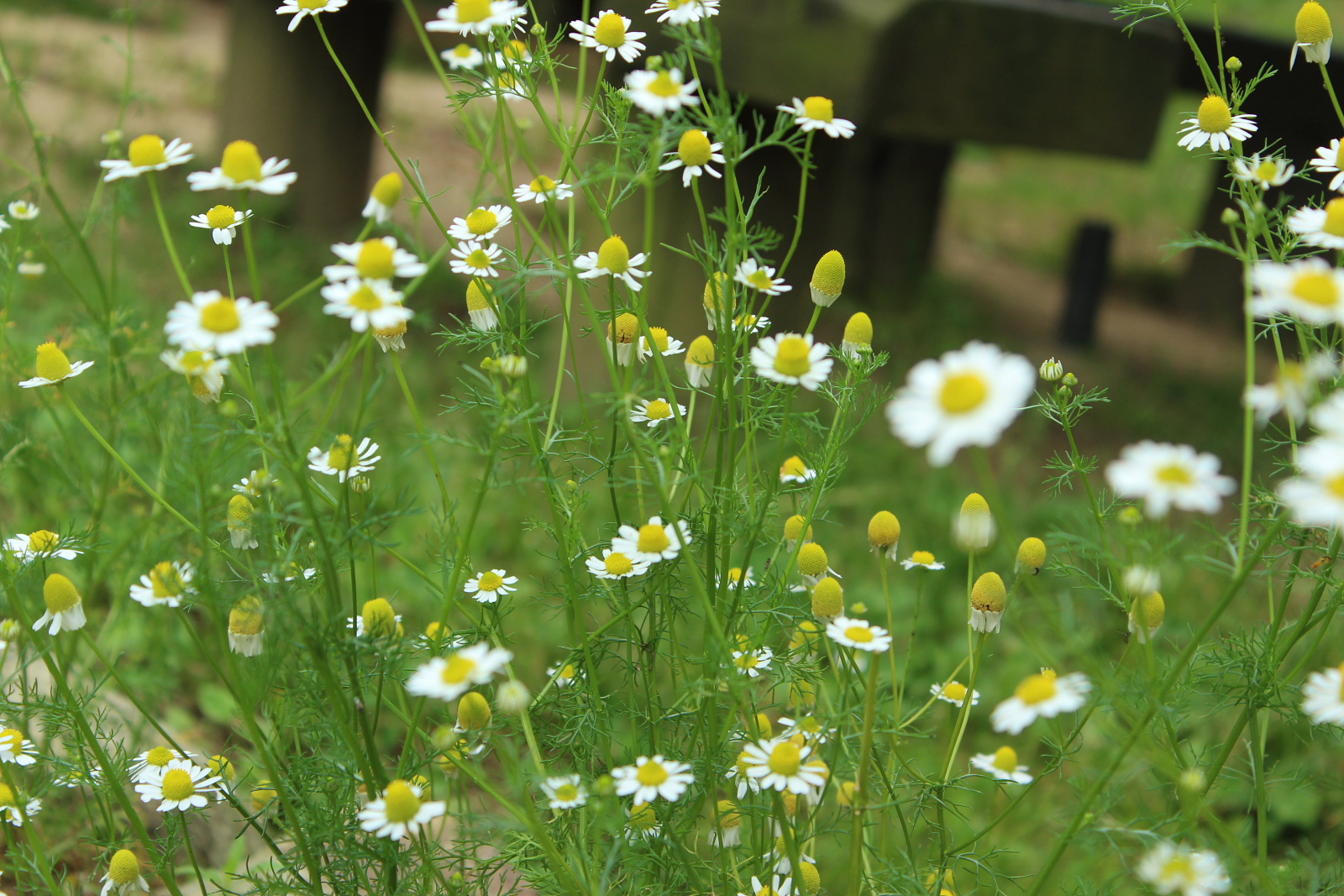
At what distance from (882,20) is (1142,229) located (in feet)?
12.8

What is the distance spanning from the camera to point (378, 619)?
804 mm

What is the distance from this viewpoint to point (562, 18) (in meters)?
2.08

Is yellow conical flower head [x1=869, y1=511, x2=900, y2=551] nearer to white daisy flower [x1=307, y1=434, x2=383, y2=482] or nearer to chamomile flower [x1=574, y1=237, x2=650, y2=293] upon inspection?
chamomile flower [x1=574, y1=237, x2=650, y2=293]

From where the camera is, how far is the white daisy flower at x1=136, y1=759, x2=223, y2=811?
33.7 inches

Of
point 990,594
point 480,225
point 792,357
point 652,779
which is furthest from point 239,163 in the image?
point 990,594

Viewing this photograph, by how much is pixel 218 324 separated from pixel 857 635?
0.44 metres

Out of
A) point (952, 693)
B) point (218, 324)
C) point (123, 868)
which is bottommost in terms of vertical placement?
point (123, 868)

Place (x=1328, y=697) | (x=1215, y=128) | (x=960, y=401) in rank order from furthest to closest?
(x=1215, y=128), (x=1328, y=697), (x=960, y=401)

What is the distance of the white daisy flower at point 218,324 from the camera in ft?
1.99

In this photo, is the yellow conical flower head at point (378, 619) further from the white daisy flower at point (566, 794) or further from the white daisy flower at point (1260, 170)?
the white daisy flower at point (1260, 170)

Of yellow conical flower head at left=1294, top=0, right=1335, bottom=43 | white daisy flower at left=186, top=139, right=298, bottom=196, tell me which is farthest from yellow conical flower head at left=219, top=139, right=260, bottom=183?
yellow conical flower head at left=1294, top=0, right=1335, bottom=43

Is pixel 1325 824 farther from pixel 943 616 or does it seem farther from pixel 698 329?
pixel 698 329

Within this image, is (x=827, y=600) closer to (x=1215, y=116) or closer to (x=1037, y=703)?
(x=1037, y=703)

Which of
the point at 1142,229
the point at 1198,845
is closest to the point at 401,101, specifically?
the point at 1142,229
